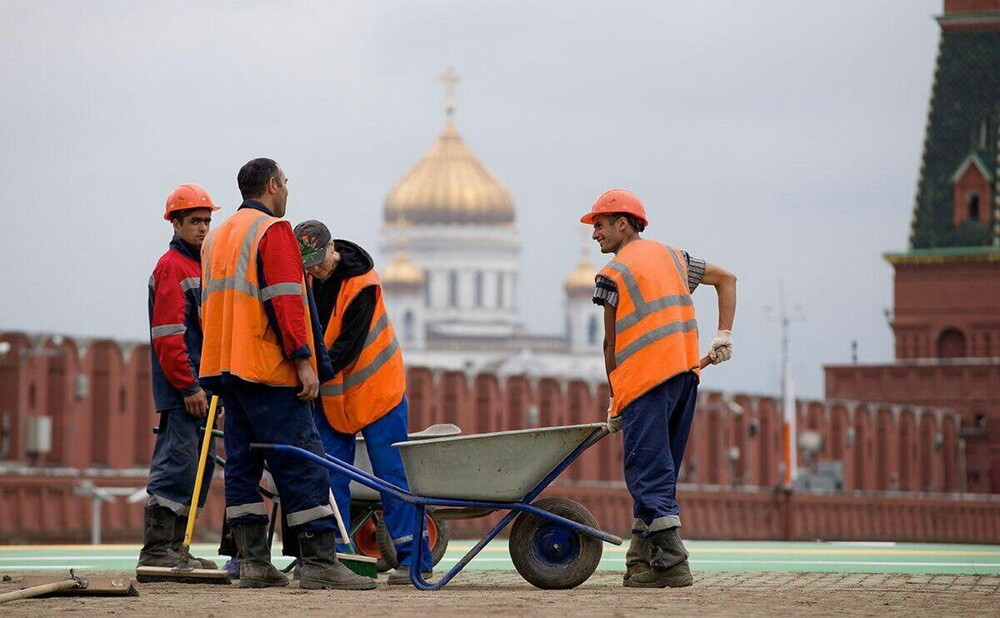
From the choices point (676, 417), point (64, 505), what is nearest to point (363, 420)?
point (676, 417)

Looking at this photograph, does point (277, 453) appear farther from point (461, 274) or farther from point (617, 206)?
point (461, 274)

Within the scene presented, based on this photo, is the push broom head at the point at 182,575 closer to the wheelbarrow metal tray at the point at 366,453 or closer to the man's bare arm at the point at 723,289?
the wheelbarrow metal tray at the point at 366,453

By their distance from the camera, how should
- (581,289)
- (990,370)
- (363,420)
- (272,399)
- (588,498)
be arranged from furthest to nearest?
1. (581,289)
2. (990,370)
3. (588,498)
4. (363,420)
5. (272,399)

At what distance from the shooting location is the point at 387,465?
1003 centimetres

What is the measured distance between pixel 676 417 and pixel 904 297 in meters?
64.4

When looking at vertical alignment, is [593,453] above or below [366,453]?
above

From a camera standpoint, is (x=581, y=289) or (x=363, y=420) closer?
(x=363, y=420)

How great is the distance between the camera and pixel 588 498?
5125 centimetres

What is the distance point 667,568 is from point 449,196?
559ft

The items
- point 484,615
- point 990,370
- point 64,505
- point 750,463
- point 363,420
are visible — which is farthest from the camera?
point 990,370

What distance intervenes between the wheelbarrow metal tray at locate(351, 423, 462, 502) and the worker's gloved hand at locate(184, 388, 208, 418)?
66 cm

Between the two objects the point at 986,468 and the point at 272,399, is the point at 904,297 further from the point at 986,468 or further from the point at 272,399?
the point at 272,399

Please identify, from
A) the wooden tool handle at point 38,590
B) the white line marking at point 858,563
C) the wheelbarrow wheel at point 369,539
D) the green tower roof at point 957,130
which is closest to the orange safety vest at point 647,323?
the wheelbarrow wheel at point 369,539

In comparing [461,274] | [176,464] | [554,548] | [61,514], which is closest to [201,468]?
[176,464]
